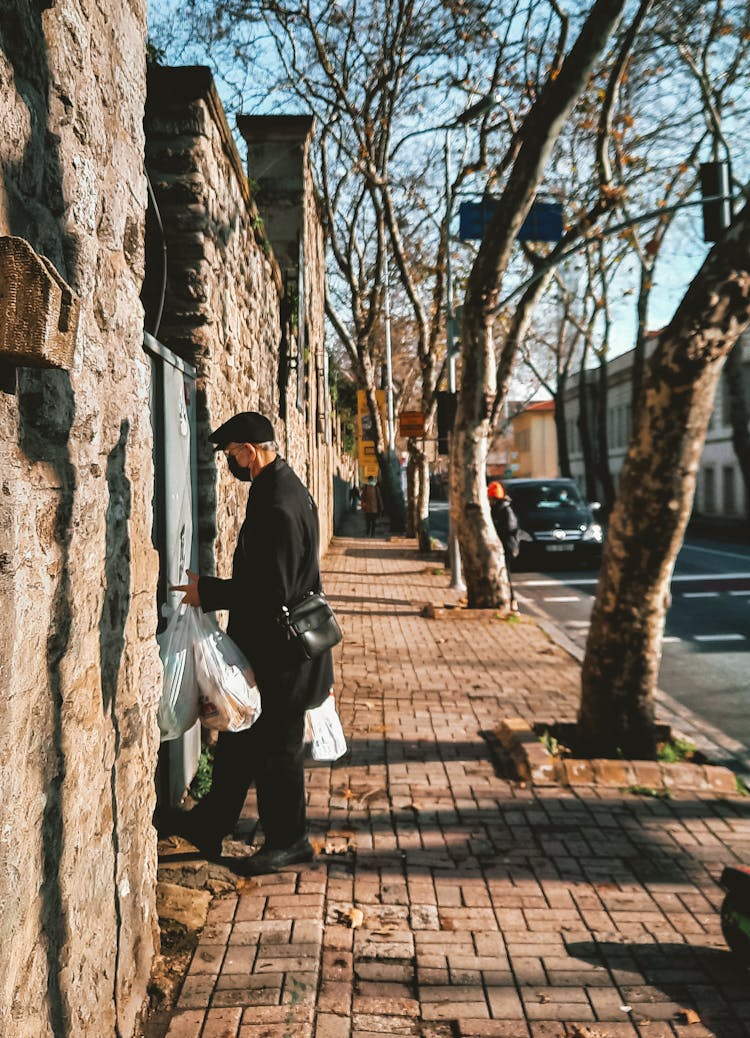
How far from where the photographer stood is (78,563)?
2.57 meters

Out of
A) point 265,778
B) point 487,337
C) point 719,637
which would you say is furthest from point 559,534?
point 265,778

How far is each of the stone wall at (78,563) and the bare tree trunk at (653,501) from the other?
324 cm

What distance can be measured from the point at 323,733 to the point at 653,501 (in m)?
2.44

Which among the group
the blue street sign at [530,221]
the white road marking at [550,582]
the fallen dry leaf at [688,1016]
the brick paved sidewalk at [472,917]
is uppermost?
the blue street sign at [530,221]

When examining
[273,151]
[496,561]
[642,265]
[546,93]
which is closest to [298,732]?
[546,93]

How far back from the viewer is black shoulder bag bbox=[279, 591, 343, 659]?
4.18 meters

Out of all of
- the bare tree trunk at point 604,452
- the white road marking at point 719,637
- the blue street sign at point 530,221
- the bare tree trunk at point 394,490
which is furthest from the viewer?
the bare tree trunk at point 604,452

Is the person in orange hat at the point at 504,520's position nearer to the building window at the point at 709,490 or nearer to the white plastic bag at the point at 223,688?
Result: the white plastic bag at the point at 223,688

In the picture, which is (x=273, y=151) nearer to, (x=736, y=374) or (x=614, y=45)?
(x=614, y=45)

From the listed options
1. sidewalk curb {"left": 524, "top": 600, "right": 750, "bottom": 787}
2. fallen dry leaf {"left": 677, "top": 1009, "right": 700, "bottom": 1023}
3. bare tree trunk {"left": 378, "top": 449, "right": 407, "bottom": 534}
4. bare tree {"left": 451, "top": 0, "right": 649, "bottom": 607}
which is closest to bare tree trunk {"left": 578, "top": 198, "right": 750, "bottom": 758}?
sidewalk curb {"left": 524, "top": 600, "right": 750, "bottom": 787}

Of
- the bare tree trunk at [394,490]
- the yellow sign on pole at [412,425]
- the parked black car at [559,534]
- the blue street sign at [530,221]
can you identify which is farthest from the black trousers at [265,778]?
the bare tree trunk at [394,490]

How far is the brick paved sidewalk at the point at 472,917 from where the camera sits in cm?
325

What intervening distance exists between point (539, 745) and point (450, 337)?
12044mm

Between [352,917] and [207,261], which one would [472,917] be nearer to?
[352,917]
